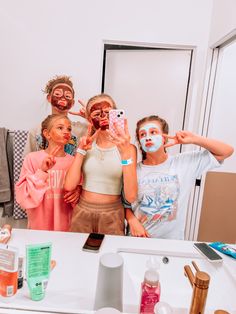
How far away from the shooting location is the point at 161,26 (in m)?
1.38

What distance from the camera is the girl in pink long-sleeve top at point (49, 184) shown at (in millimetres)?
858

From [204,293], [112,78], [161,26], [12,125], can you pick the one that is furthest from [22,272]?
A: [161,26]

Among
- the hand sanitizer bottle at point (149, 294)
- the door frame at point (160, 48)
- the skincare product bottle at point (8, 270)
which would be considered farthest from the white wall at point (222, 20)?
the skincare product bottle at point (8, 270)

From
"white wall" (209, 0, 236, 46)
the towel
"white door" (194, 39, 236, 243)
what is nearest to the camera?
"white wall" (209, 0, 236, 46)

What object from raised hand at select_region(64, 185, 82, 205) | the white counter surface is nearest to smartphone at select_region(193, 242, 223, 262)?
the white counter surface

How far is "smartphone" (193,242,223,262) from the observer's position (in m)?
0.72

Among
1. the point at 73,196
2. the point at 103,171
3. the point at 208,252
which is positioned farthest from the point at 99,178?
the point at 208,252

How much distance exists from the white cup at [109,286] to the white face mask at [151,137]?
41 cm

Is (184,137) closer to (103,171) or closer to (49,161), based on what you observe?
(103,171)

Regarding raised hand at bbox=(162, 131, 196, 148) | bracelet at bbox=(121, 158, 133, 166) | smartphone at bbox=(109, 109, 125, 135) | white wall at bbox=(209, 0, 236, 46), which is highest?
white wall at bbox=(209, 0, 236, 46)

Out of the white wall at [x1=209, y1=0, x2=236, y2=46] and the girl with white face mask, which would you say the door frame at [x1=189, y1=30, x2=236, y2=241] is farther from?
the girl with white face mask

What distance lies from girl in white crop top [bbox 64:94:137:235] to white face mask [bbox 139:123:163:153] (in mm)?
55

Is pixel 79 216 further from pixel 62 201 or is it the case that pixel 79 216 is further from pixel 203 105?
pixel 203 105

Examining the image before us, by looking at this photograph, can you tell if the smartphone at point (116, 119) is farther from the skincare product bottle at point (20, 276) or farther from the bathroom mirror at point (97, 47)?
the bathroom mirror at point (97, 47)
